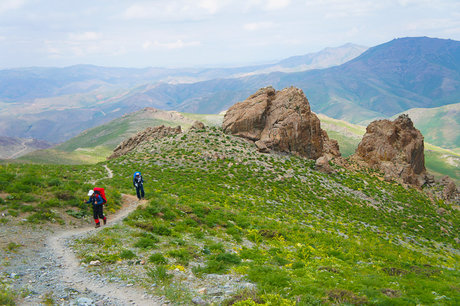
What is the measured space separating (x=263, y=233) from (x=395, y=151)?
5484cm

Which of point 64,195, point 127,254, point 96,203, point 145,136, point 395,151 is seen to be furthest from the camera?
A: point 145,136

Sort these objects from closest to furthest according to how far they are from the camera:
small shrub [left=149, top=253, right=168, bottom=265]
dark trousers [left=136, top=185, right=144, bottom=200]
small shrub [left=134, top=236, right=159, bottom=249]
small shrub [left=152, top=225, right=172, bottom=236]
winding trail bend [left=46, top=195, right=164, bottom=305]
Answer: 1. winding trail bend [left=46, top=195, right=164, bottom=305]
2. small shrub [left=149, top=253, right=168, bottom=265]
3. small shrub [left=134, top=236, right=159, bottom=249]
4. small shrub [left=152, top=225, right=172, bottom=236]
5. dark trousers [left=136, top=185, right=144, bottom=200]

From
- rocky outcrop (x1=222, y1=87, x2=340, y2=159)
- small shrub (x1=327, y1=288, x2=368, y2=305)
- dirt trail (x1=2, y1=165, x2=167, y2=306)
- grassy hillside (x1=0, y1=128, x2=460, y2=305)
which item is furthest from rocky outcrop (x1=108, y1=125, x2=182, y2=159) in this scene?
small shrub (x1=327, y1=288, x2=368, y2=305)

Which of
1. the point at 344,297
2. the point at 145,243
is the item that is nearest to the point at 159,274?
the point at 145,243

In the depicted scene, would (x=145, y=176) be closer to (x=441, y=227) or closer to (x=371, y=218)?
(x=371, y=218)

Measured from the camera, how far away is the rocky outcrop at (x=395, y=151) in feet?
197

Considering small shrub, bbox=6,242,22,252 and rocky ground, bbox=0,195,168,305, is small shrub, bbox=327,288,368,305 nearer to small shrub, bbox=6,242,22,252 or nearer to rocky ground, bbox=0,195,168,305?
rocky ground, bbox=0,195,168,305

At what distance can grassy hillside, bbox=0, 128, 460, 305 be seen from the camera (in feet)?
38.8

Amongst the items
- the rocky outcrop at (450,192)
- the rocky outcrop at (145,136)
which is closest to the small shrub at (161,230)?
the rocky outcrop at (145,136)

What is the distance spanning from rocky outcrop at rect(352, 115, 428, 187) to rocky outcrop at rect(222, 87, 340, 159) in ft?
35.4

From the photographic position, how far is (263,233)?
2159cm

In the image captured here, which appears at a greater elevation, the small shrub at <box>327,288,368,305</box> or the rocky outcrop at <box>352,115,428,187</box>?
the small shrub at <box>327,288,368,305</box>

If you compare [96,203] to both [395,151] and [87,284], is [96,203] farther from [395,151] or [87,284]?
[395,151]

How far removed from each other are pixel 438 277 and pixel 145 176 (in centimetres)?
3161
